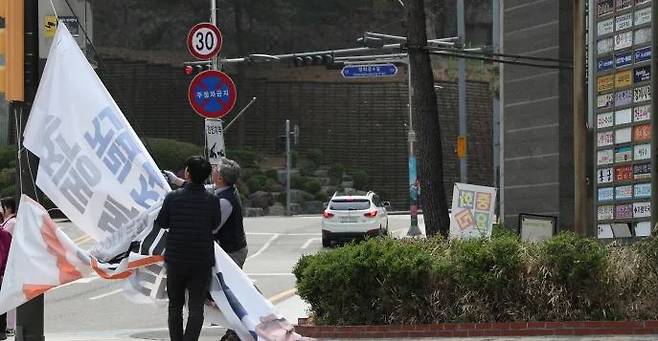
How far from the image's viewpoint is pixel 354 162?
224 feet

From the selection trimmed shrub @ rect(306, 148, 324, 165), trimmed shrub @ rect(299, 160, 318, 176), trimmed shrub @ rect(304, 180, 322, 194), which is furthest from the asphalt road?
trimmed shrub @ rect(306, 148, 324, 165)

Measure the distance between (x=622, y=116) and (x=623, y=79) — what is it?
1.79ft

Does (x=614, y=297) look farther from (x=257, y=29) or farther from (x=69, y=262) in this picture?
(x=257, y=29)

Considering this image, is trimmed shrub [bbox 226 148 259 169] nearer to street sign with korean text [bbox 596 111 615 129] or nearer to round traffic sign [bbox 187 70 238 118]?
street sign with korean text [bbox 596 111 615 129]

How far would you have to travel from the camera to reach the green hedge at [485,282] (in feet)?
36.3

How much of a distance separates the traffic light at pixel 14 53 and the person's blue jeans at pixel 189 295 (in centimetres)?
216

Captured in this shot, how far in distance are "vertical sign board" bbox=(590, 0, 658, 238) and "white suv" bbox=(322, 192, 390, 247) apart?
17316 millimetres

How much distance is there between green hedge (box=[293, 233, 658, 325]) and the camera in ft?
36.3

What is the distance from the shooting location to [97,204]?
385 inches

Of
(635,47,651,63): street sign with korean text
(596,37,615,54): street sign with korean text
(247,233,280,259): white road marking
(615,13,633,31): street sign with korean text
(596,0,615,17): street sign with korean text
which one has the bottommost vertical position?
(247,233,280,259): white road marking

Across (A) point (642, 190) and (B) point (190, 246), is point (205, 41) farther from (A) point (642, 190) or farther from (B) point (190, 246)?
(B) point (190, 246)

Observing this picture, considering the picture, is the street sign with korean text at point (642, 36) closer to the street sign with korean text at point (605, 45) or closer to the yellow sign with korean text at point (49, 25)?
the street sign with korean text at point (605, 45)

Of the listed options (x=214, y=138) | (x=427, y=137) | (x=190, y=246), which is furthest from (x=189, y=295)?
(x=427, y=137)

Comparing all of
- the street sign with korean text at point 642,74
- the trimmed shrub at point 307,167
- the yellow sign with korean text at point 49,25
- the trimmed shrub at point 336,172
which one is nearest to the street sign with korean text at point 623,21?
the street sign with korean text at point 642,74
